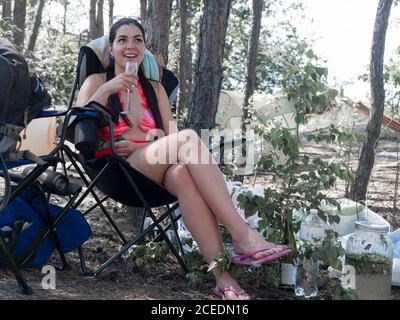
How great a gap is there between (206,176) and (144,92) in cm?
87

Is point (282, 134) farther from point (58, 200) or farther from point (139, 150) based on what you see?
point (58, 200)

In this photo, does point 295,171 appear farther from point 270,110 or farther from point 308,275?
point 270,110

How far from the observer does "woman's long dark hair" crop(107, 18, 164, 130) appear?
119 inches

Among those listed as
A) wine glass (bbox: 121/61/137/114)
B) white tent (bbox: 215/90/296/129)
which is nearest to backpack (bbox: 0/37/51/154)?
wine glass (bbox: 121/61/137/114)

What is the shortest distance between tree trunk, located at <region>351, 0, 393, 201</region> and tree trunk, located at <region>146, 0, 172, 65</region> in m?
1.63

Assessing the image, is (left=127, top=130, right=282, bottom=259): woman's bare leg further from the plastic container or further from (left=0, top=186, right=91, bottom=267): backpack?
the plastic container

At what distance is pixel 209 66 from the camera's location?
3.90 m

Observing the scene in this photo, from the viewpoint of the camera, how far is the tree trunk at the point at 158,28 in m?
4.26

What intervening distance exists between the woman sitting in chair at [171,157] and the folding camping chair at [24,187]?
0.34 metres

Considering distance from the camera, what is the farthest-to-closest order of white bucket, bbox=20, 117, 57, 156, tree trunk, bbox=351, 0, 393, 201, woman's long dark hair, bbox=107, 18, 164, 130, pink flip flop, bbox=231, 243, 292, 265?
white bucket, bbox=20, 117, 57, 156, tree trunk, bbox=351, 0, 393, 201, woman's long dark hair, bbox=107, 18, 164, 130, pink flip flop, bbox=231, 243, 292, 265

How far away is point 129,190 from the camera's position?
2.81 meters

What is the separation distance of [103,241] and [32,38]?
1292 cm

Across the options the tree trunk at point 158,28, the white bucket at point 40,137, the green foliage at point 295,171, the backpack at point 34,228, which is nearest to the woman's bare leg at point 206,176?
the green foliage at point 295,171

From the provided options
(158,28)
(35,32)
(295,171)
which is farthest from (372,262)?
(35,32)
